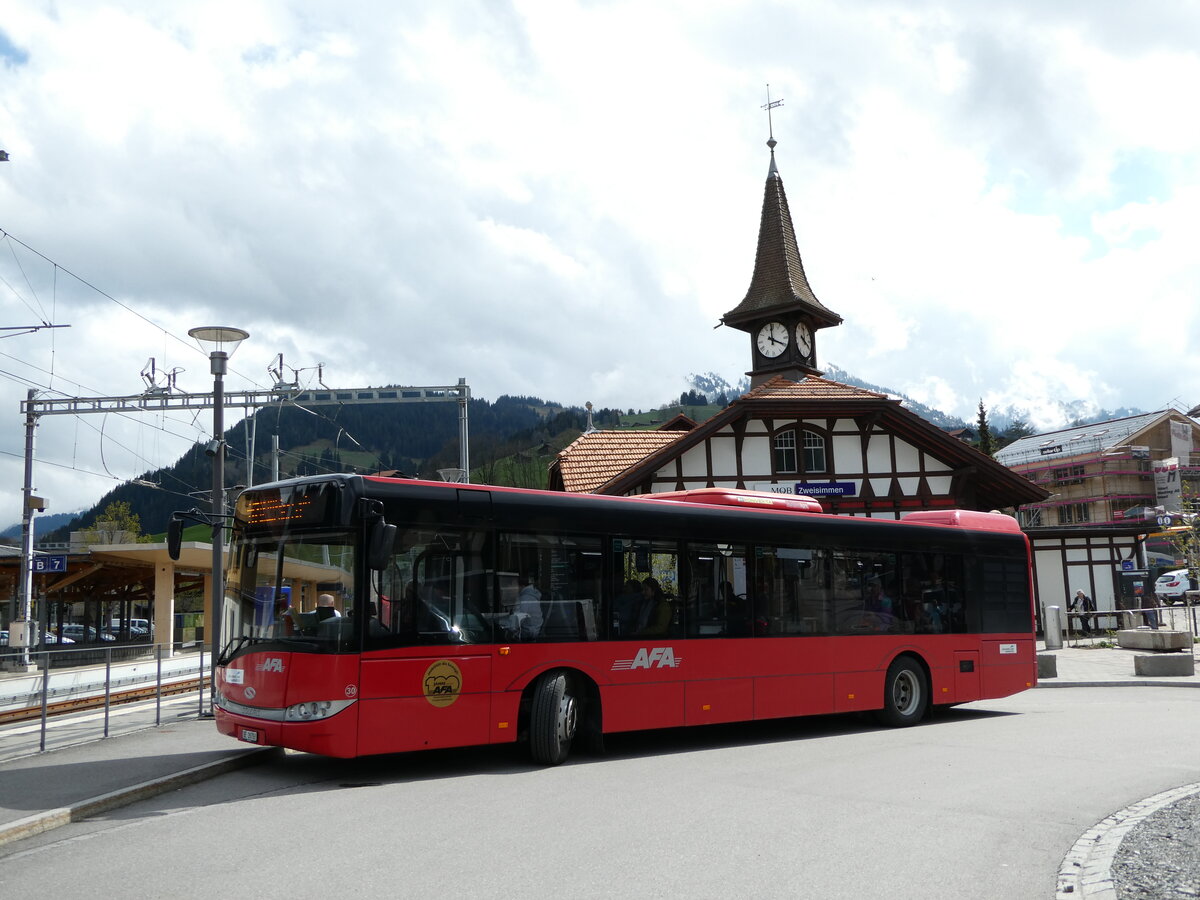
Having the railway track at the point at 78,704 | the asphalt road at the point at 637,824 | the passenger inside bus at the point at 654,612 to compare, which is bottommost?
the asphalt road at the point at 637,824

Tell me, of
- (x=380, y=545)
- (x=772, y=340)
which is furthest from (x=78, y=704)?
(x=772, y=340)

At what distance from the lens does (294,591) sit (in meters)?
10.0

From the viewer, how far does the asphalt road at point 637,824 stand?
239 inches

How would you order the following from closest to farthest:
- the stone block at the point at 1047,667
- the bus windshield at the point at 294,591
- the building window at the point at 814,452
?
the bus windshield at the point at 294,591 < the stone block at the point at 1047,667 < the building window at the point at 814,452

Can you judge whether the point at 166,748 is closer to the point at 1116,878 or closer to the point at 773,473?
the point at 1116,878

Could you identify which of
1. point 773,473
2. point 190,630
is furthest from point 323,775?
point 190,630

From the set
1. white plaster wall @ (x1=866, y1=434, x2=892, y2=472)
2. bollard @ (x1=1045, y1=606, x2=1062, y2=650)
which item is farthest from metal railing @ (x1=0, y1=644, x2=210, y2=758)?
bollard @ (x1=1045, y1=606, x2=1062, y2=650)

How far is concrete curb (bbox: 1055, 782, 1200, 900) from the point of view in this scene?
18.7ft

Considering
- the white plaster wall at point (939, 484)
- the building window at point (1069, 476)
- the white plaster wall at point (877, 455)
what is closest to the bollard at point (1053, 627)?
the white plaster wall at point (939, 484)

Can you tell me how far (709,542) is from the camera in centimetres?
1235

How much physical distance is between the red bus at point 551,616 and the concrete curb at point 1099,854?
5.00 m

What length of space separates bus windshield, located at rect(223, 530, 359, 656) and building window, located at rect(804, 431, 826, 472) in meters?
21.8

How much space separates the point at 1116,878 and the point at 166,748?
9.87 metres

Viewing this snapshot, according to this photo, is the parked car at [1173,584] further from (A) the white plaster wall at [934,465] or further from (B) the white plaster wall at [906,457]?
(B) the white plaster wall at [906,457]
